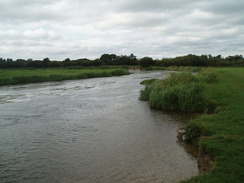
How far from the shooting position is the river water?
26.8 ft

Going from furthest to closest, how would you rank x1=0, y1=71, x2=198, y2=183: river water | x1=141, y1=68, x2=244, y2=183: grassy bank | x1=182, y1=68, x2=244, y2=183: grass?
x1=0, y1=71, x2=198, y2=183: river water, x1=141, y1=68, x2=244, y2=183: grassy bank, x1=182, y1=68, x2=244, y2=183: grass

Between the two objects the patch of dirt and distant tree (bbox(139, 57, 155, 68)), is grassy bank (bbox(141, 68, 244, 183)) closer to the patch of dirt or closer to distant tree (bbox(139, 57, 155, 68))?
the patch of dirt

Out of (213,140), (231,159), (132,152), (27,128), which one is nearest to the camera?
(231,159)

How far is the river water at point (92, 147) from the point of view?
8164 millimetres

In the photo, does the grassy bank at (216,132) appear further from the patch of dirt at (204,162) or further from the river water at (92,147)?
the river water at (92,147)

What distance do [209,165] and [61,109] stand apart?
14.8 m

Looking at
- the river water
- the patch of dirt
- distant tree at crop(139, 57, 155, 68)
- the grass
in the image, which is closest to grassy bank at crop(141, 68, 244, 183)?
the grass

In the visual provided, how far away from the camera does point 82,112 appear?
1850 centimetres

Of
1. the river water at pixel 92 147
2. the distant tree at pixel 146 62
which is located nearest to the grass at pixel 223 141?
the river water at pixel 92 147

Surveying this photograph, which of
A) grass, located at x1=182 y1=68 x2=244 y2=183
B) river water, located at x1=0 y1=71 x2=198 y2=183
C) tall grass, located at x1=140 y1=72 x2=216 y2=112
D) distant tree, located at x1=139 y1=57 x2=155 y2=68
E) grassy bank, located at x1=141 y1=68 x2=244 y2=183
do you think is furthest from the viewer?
distant tree, located at x1=139 y1=57 x2=155 y2=68

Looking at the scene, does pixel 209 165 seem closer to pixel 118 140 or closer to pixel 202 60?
pixel 118 140

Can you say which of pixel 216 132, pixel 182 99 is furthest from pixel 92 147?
pixel 182 99

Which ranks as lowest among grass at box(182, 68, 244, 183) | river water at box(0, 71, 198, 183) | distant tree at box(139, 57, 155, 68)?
river water at box(0, 71, 198, 183)

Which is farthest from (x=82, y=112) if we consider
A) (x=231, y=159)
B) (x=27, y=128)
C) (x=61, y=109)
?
(x=231, y=159)
